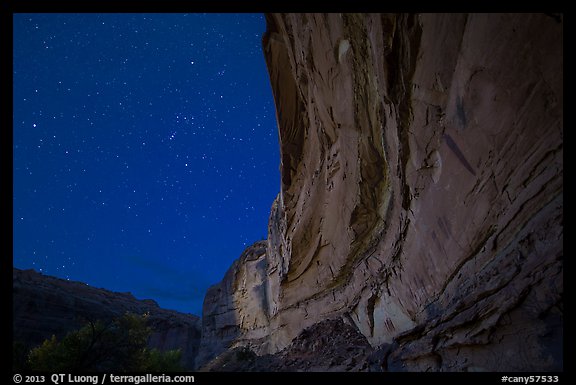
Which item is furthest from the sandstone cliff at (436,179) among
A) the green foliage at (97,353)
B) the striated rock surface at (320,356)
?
the green foliage at (97,353)

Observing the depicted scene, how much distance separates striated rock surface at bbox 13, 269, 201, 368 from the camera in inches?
1266

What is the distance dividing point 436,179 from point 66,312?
4416cm

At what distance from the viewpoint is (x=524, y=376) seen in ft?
12.6

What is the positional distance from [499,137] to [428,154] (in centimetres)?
279

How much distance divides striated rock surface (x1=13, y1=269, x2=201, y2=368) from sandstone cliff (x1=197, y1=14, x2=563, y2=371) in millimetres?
27746

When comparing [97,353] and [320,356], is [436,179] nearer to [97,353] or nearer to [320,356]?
[320,356]

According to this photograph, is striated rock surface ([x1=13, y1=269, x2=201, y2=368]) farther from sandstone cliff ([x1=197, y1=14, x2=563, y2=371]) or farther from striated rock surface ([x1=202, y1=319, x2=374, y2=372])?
sandstone cliff ([x1=197, y1=14, x2=563, y2=371])

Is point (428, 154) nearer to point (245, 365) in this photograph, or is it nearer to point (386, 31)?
point (386, 31)

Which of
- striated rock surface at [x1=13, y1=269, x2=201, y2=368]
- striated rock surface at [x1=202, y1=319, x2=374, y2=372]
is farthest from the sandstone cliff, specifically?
striated rock surface at [x1=13, y1=269, x2=201, y2=368]

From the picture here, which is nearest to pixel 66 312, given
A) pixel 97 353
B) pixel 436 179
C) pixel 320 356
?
pixel 97 353

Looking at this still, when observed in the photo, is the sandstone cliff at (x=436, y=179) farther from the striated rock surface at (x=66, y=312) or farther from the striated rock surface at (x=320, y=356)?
the striated rock surface at (x=66, y=312)

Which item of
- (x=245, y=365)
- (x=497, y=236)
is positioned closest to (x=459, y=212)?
(x=497, y=236)

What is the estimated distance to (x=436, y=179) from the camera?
8.38 meters

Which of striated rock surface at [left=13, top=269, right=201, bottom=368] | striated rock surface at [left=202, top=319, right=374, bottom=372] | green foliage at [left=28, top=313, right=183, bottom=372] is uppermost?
striated rock surface at [left=13, top=269, right=201, bottom=368]
